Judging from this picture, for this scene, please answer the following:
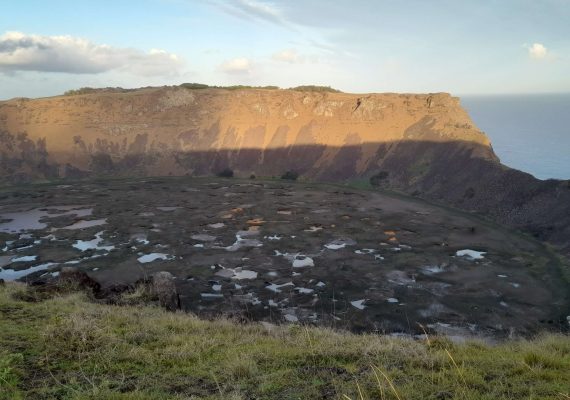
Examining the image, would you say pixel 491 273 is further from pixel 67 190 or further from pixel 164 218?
pixel 67 190

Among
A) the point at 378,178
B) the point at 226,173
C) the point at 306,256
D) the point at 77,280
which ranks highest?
the point at 378,178

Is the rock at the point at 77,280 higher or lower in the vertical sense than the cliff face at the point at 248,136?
lower

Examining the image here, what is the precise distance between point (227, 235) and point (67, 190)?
3293 centimetres

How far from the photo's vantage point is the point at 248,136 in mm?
80688

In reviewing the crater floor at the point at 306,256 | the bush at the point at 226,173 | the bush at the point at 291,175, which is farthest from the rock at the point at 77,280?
the bush at the point at 226,173

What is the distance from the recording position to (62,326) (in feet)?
30.9

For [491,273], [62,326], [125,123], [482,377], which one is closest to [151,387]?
[62,326]

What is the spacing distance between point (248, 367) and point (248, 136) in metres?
74.3

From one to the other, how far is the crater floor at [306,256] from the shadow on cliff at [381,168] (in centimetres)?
507

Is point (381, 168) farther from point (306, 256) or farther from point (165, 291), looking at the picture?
point (165, 291)

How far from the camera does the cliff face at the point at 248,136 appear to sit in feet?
221

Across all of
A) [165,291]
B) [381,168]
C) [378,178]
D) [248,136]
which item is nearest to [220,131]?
[248,136]

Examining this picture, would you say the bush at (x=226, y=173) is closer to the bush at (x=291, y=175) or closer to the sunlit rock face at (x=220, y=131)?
the sunlit rock face at (x=220, y=131)

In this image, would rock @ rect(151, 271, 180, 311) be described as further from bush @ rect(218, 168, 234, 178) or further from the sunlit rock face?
bush @ rect(218, 168, 234, 178)
